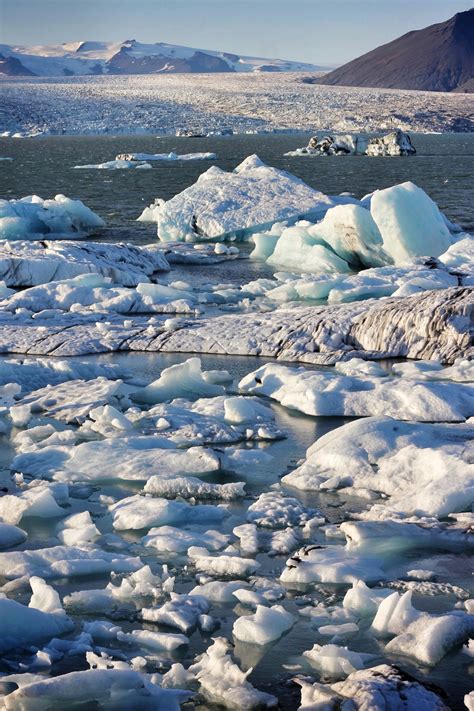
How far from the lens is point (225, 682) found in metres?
3.20

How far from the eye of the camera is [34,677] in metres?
3.20

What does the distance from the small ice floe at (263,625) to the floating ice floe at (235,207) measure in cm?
1296

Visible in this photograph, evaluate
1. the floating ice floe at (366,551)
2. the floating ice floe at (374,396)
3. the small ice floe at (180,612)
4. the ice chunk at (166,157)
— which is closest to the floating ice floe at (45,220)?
the floating ice floe at (374,396)

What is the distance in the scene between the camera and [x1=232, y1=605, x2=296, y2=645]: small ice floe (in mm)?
3484

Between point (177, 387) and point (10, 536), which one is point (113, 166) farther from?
point (10, 536)

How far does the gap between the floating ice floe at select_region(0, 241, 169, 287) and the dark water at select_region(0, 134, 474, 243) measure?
13.5 ft

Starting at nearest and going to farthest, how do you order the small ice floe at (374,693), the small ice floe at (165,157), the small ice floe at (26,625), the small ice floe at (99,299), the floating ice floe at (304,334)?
the small ice floe at (374,693) → the small ice floe at (26,625) → the floating ice floe at (304,334) → the small ice floe at (99,299) → the small ice floe at (165,157)

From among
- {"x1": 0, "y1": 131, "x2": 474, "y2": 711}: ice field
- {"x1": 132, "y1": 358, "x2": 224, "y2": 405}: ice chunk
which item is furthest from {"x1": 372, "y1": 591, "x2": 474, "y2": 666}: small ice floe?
{"x1": 132, "y1": 358, "x2": 224, "y2": 405}: ice chunk

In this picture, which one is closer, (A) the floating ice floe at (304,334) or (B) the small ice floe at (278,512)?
(B) the small ice floe at (278,512)

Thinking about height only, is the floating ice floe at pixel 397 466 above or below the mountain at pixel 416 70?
below

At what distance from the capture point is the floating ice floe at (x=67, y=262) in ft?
40.5

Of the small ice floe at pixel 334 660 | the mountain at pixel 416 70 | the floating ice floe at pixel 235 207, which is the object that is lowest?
the small ice floe at pixel 334 660

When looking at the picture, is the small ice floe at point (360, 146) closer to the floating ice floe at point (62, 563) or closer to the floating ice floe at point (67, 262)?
the floating ice floe at point (67, 262)

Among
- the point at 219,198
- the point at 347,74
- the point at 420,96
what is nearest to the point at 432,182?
the point at 219,198
